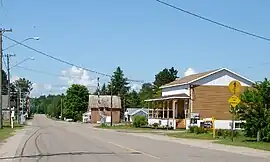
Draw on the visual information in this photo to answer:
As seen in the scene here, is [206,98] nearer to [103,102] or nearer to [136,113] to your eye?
[136,113]

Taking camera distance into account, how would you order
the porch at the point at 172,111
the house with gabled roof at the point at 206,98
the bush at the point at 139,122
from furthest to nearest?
the bush at the point at 139,122 < the porch at the point at 172,111 < the house with gabled roof at the point at 206,98

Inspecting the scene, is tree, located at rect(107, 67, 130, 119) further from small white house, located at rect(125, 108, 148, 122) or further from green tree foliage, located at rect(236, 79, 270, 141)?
green tree foliage, located at rect(236, 79, 270, 141)

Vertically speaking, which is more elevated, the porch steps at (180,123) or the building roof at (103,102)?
the building roof at (103,102)

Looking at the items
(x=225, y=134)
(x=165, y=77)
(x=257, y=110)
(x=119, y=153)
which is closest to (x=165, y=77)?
(x=165, y=77)

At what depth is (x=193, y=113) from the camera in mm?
62344

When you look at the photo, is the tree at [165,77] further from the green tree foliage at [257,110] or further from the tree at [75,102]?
the green tree foliage at [257,110]

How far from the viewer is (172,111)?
2729 inches

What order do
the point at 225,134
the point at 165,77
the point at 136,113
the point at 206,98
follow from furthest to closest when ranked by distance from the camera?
the point at 165,77, the point at 136,113, the point at 206,98, the point at 225,134

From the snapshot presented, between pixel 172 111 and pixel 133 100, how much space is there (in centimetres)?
9561

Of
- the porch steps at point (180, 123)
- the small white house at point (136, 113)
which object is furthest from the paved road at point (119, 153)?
the small white house at point (136, 113)

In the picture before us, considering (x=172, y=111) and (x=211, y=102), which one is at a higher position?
(x=211, y=102)

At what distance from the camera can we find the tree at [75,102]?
14888cm

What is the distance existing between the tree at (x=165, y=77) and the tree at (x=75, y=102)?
22.9 metres

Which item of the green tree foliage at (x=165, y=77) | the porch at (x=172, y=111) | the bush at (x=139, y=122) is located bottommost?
the bush at (x=139, y=122)
